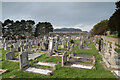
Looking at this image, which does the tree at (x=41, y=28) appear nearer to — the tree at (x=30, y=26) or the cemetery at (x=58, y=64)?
the tree at (x=30, y=26)

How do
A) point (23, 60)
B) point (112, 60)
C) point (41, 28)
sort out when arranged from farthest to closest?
1. point (41, 28)
2. point (112, 60)
3. point (23, 60)

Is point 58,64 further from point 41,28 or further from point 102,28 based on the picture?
point 41,28

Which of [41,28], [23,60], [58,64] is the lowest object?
[58,64]

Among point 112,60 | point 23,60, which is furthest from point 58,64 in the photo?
point 112,60

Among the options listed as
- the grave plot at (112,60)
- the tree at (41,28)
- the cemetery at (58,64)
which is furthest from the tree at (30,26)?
the grave plot at (112,60)

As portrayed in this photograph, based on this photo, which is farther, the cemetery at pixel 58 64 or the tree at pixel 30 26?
the tree at pixel 30 26

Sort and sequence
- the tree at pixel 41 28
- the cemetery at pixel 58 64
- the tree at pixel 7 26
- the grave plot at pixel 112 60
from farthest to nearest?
the tree at pixel 41 28, the tree at pixel 7 26, the grave plot at pixel 112 60, the cemetery at pixel 58 64

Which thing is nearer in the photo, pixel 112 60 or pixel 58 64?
pixel 112 60

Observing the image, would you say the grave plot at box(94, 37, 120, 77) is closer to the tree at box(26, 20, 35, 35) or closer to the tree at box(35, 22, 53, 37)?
the tree at box(26, 20, 35, 35)

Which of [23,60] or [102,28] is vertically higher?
[102,28]

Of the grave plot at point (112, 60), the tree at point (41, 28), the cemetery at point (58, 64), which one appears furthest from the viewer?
the tree at point (41, 28)

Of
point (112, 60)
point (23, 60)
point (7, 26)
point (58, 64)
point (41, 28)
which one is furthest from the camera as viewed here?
point (41, 28)

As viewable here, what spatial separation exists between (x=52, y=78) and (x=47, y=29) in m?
56.5

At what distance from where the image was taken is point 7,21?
4050cm
